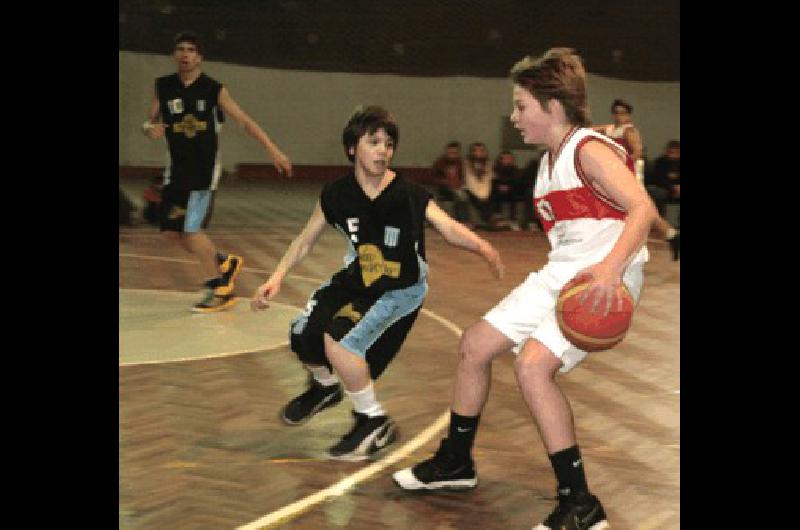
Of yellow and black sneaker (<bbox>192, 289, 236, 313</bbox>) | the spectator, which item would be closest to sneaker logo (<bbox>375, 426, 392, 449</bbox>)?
yellow and black sneaker (<bbox>192, 289, 236, 313</bbox>)

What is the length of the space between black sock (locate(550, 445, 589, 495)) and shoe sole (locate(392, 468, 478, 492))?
637mm

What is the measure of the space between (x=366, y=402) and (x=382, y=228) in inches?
31.8

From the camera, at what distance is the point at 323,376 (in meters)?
6.07

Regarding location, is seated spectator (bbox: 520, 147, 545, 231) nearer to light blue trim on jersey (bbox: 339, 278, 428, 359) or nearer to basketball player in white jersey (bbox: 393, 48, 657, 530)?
light blue trim on jersey (bbox: 339, 278, 428, 359)

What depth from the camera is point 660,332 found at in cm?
898

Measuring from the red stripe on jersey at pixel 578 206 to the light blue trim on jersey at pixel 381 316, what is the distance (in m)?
1.14

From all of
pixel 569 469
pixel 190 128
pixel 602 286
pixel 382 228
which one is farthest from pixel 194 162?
pixel 602 286

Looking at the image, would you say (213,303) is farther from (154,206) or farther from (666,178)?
(666,178)

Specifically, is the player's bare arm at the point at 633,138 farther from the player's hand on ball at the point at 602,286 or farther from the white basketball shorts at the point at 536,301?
the player's hand on ball at the point at 602,286

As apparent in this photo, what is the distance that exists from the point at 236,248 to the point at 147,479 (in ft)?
27.8

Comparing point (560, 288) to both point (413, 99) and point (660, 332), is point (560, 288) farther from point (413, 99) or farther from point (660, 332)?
point (413, 99)
